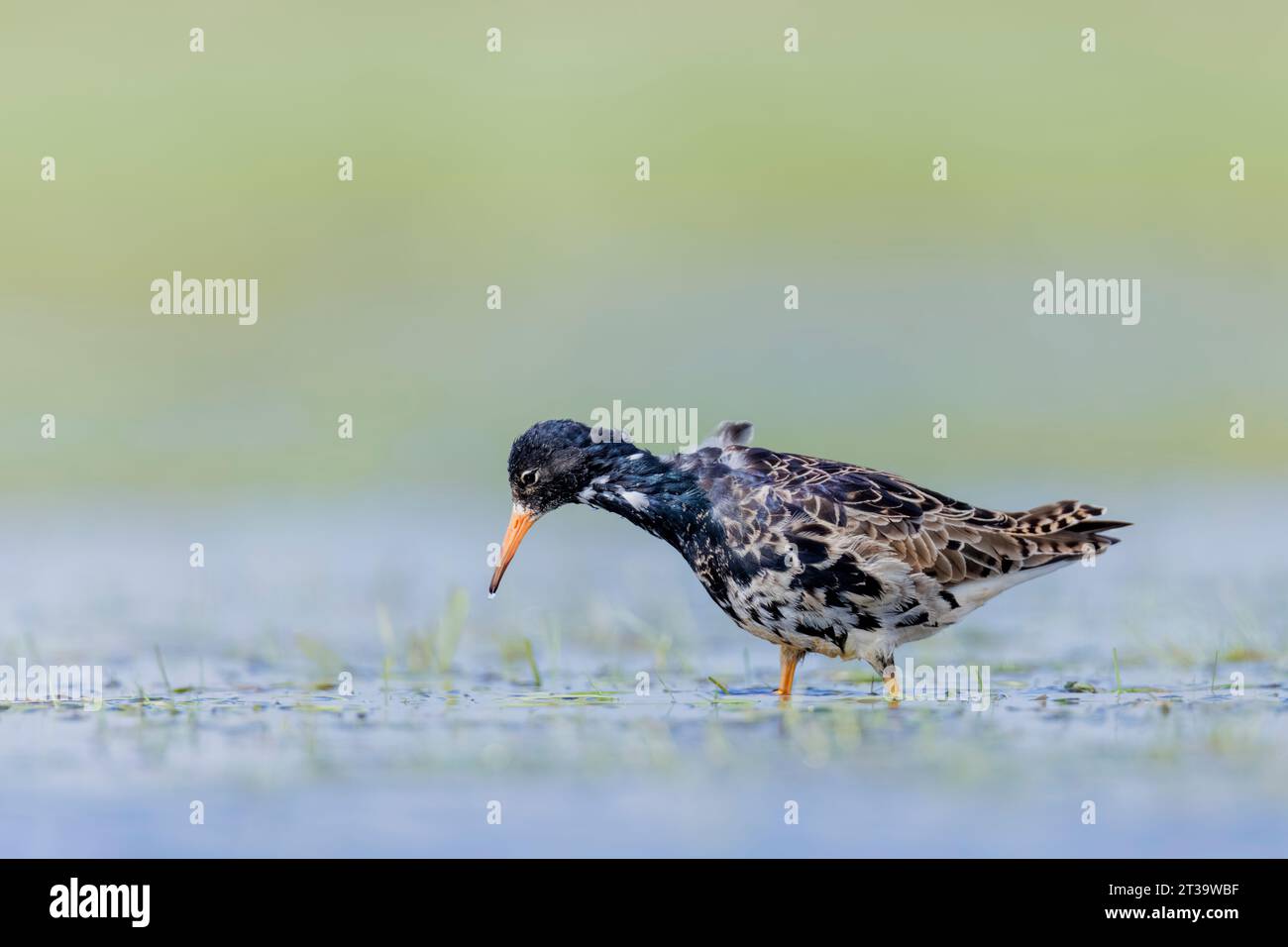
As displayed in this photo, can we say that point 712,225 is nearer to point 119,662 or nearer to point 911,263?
point 911,263

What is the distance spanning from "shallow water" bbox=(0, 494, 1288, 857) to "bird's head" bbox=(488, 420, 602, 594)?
117cm

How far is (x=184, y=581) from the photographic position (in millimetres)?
16828

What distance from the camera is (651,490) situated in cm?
1312

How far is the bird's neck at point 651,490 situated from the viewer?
13016 mm

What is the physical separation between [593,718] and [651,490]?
1.75 m
